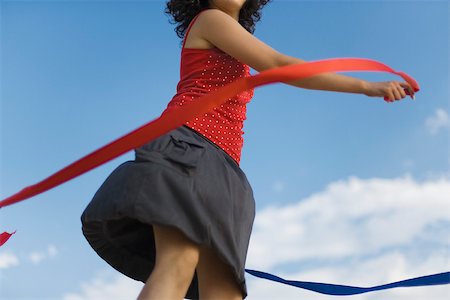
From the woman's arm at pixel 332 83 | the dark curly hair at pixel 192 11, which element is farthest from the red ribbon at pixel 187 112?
the dark curly hair at pixel 192 11

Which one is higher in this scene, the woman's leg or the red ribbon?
the red ribbon

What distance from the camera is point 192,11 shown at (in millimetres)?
2225

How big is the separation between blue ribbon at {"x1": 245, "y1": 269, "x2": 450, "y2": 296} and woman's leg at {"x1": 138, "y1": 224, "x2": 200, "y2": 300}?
607 mm

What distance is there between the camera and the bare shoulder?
1757 mm

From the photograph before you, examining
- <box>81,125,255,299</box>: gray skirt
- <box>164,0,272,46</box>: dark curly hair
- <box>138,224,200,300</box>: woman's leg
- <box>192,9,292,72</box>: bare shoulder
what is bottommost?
<box>138,224,200,300</box>: woman's leg

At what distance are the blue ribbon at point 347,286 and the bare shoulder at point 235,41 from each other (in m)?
0.80

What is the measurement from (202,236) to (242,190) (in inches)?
10.5

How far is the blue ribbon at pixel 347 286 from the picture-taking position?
206 centimetres

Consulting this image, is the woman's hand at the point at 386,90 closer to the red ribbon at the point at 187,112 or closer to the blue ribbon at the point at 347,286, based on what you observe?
the red ribbon at the point at 187,112

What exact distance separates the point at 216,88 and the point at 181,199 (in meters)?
0.46

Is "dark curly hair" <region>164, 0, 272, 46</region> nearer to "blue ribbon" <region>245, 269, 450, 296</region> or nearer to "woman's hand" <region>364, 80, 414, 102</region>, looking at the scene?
"woman's hand" <region>364, 80, 414, 102</region>

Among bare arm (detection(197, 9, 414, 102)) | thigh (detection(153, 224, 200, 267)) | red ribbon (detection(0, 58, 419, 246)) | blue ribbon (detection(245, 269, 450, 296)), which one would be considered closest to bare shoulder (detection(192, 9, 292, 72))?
bare arm (detection(197, 9, 414, 102))

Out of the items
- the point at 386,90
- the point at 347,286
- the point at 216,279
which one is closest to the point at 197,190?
the point at 216,279

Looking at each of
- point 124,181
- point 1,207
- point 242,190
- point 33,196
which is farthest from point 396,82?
point 1,207
